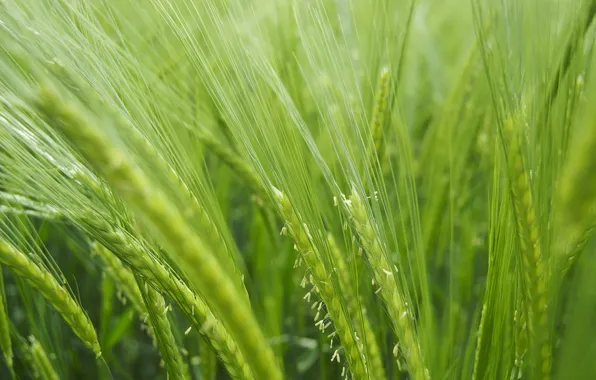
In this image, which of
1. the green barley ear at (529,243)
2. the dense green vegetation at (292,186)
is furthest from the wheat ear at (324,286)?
the green barley ear at (529,243)

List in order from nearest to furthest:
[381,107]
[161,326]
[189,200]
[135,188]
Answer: [135,188] < [189,200] < [161,326] < [381,107]

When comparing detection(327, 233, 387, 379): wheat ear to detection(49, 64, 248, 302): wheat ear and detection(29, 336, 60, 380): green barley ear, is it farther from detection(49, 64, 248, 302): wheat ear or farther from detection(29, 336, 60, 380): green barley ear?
detection(29, 336, 60, 380): green barley ear

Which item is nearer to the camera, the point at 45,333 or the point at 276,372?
the point at 276,372

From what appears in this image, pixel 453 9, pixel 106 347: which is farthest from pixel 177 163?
pixel 453 9

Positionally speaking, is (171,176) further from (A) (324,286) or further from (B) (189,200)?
(A) (324,286)

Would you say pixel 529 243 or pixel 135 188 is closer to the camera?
pixel 135 188

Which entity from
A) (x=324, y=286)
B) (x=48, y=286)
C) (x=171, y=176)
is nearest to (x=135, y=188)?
(x=171, y=176)

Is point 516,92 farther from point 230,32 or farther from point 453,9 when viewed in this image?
point 453,9
